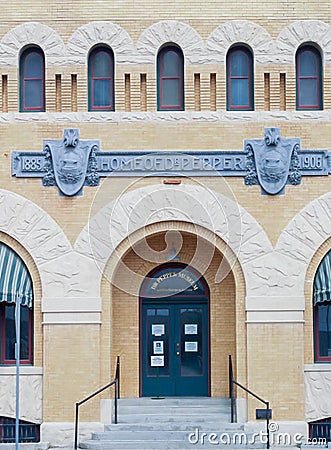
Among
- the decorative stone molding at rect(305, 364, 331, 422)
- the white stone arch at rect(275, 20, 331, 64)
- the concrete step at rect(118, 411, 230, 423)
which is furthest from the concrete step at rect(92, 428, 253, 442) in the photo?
the white stone arch at rect(275, 20, 331, 64)

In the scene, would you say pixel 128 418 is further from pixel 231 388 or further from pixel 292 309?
pixel 292 309

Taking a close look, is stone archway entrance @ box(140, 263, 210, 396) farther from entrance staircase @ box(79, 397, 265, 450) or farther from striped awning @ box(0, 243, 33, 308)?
striped awning @ box(0, 243, 33, 308)

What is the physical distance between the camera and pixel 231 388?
2430 centimetres

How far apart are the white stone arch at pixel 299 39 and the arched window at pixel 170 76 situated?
2298 mm

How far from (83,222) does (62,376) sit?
11.3 feet

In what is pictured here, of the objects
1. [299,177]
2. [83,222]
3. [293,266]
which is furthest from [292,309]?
[83,222]

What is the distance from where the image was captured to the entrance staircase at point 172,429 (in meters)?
23.1

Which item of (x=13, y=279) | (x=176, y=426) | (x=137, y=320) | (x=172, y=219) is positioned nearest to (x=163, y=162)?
(x=172, y=219)

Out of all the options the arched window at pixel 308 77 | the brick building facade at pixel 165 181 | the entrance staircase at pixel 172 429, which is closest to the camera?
the entrance staircase at pixel 172 429

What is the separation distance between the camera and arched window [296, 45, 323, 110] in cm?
2502

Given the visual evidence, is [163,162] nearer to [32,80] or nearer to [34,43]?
[32,80]

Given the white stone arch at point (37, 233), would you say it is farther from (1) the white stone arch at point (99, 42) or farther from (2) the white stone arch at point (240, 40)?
(2) the white stone arch at point (240, 40)

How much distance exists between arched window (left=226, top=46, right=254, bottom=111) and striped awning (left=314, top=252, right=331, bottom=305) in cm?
402

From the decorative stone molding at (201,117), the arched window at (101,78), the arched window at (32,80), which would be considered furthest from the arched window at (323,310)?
the arched window at (32,80)
